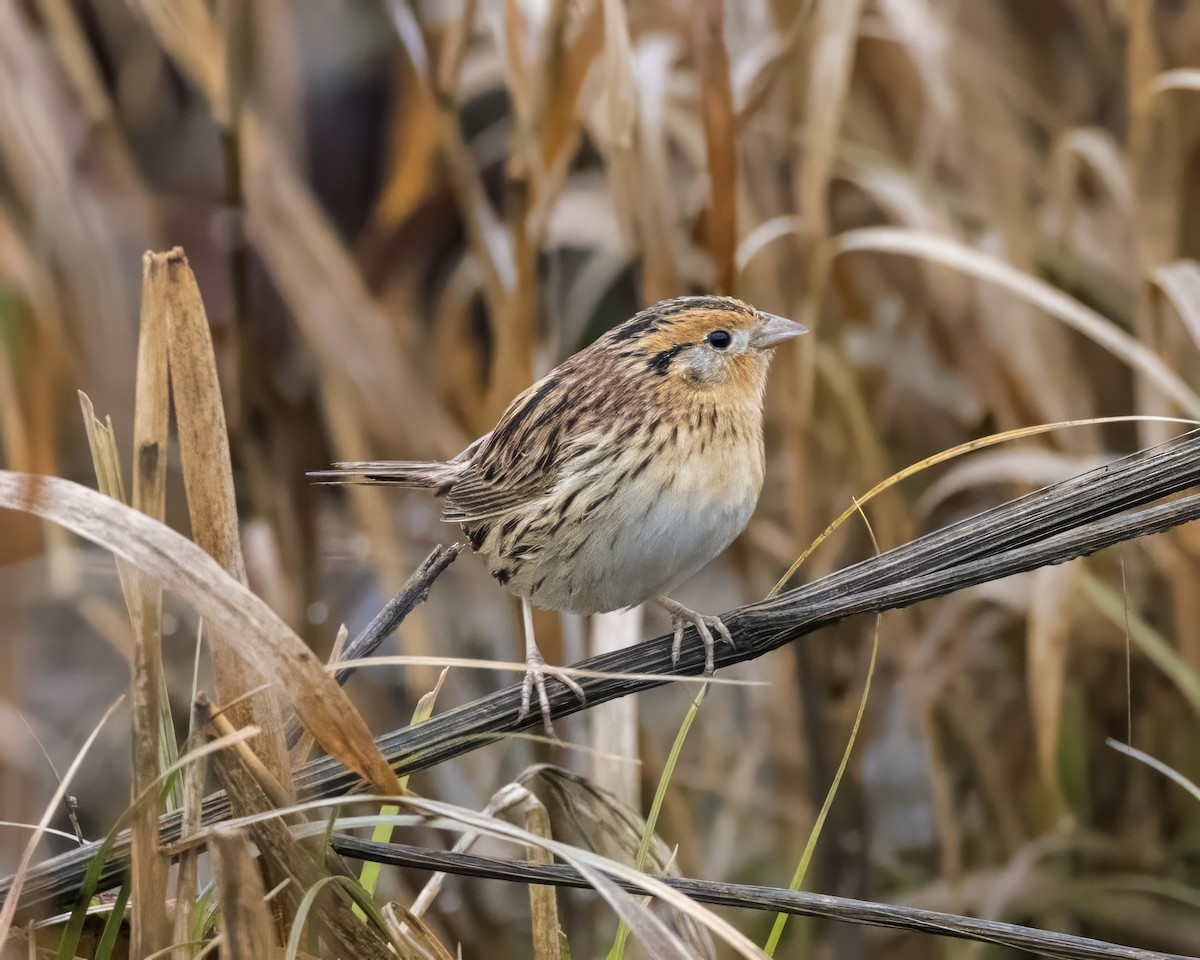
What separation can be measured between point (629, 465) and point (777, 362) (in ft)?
1.90

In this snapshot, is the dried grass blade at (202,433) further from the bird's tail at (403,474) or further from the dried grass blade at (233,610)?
the bird's tail at (403,474)

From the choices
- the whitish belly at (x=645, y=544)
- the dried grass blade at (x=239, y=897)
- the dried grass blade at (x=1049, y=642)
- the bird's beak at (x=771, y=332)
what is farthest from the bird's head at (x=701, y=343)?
the dried grass blade at (x=1049, y=642)

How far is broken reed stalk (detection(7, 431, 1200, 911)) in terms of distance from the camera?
731mm

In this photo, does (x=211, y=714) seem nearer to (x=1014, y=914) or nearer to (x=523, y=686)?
(x=523, y=686)

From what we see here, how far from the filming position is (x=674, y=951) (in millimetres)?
772

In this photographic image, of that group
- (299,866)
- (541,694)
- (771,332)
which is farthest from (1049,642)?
(299,866)

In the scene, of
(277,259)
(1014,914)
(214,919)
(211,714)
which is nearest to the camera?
(211,714)

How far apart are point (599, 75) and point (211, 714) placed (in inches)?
46.4

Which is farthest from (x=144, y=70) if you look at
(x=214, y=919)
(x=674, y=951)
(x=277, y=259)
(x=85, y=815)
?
(x=674, y=951)

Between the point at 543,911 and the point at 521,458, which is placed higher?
the point at 521,458

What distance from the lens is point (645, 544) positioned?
1090 millimetres

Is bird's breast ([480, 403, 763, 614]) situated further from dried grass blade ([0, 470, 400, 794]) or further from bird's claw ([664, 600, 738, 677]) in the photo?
dried grass blade ([0, 470, 400, 794])

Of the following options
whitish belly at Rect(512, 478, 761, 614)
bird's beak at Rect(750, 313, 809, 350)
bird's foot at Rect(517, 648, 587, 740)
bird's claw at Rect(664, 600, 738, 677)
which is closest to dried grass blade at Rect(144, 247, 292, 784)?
bird's foot at Rect(517, 648, 587, 740)

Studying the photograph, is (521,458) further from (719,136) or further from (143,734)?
(143,734)
